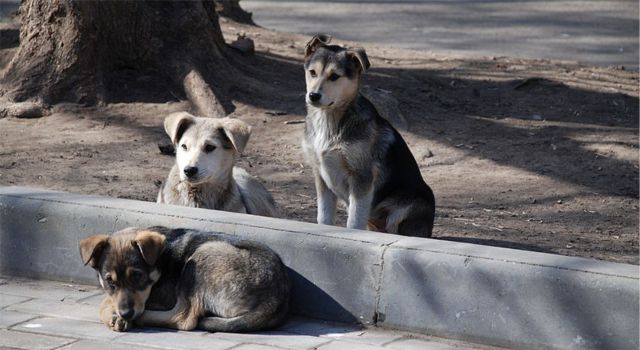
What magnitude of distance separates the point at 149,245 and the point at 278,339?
842mm

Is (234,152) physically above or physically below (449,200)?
above

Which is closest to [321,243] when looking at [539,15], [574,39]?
[574,39]

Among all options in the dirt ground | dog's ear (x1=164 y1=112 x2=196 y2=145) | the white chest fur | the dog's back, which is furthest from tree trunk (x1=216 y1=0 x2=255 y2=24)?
the dog's back

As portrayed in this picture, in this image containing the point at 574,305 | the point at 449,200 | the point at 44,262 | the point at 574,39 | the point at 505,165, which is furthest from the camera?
the point at 574,39

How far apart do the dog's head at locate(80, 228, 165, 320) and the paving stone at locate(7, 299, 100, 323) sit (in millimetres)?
292

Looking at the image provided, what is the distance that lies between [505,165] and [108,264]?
483cm

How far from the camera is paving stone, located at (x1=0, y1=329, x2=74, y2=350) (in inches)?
232

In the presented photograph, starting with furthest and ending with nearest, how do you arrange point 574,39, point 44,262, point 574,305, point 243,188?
point 574,39, point 243,188, point 44,262, point 574,305

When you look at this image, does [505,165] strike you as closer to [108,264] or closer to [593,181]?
[593,181]

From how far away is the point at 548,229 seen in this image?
8.62 m

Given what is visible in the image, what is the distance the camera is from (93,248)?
6.18 m

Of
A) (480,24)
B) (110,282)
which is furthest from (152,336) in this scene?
(480,24)

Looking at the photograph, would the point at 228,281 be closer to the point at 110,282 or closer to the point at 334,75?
the point at 110,282

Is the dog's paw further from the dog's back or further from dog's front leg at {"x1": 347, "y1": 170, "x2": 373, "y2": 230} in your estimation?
dog's front leg at {"x1": 347, "y1": 170, "x2": 373, "y2": 230}
